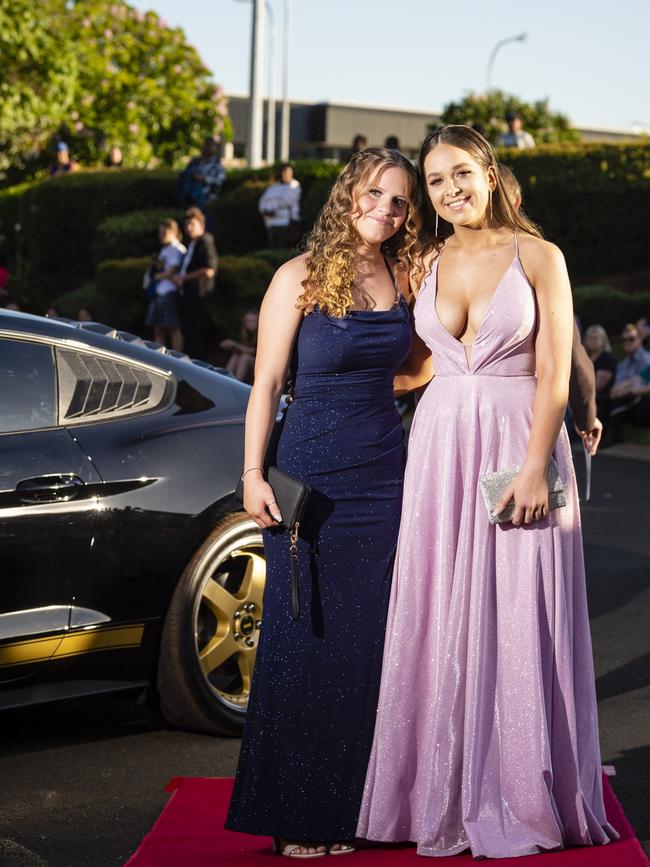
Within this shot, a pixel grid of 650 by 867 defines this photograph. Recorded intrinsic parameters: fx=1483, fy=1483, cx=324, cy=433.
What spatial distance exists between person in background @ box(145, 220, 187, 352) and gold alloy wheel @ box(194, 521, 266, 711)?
12530 millimetres

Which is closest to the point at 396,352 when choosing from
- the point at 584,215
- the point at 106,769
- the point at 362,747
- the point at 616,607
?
the point at 362,747

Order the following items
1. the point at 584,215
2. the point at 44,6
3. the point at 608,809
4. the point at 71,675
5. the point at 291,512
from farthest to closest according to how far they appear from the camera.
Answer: the point at 44,6 → the point at 584,215 → the point at 71,675 → the point at 608,809 → the point at 291,512

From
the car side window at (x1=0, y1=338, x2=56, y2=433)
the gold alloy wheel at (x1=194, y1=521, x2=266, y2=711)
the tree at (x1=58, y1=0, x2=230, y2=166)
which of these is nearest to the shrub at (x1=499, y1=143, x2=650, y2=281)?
the gold alloy wheel at (x1=194, y1=521, x2=266, y2=711)

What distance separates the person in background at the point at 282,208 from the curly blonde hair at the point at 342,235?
17539 mm

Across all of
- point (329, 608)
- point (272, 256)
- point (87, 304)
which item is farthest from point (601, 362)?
point (329, 608)

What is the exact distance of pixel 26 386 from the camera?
524 cm

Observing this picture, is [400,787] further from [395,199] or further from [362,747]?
[395,199]

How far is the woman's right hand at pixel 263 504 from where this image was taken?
432 cm

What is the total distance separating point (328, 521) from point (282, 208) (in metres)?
18.3

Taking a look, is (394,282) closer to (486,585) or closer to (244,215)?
(486,585)

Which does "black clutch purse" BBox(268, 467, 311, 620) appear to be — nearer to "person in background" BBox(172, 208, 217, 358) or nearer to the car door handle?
the car door handle

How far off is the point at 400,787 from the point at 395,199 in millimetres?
1719

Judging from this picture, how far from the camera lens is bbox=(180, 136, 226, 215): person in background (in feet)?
72.5

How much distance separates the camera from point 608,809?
458cm
